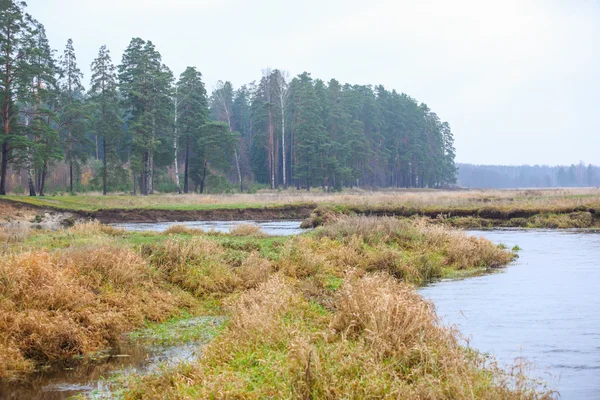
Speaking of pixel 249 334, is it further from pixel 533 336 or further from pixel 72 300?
pixel 533 336

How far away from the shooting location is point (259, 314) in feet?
32.7

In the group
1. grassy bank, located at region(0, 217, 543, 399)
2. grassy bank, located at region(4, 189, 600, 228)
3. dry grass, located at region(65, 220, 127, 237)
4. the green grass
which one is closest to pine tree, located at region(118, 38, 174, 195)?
grassy bank, located at region(4, 189, 600, 228)

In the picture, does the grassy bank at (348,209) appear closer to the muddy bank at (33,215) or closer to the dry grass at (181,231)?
the muddy bank at (33,215)

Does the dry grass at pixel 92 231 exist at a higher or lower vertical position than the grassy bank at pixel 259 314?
higher

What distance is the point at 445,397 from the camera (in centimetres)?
677

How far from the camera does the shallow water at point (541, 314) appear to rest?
9.84 m

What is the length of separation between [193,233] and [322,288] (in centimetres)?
929

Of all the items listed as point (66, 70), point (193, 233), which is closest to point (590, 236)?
point (193, 233)

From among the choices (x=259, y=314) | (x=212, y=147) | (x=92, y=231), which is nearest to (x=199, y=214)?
(x=212, y=147)

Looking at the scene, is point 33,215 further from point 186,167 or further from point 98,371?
point 98,371

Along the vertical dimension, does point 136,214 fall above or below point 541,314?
above

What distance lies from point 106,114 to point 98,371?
56196mm

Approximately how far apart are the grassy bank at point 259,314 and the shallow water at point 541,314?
1.19 metres

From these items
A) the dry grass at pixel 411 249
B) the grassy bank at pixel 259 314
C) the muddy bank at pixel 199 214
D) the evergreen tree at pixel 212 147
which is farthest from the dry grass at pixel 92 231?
the evergreen tree at pixel 212 147
